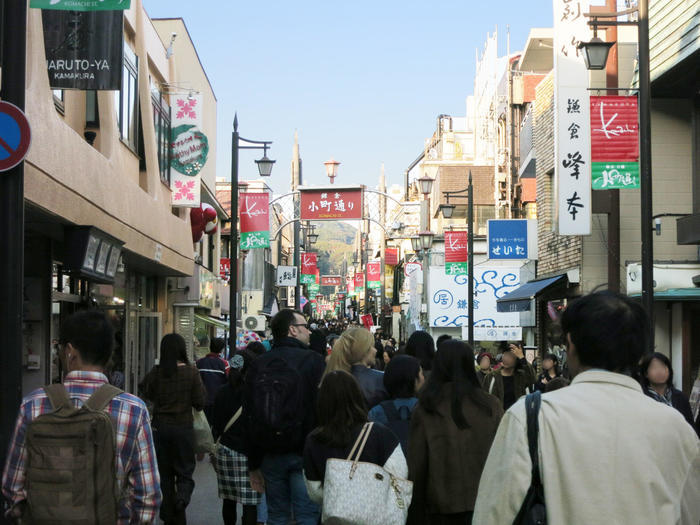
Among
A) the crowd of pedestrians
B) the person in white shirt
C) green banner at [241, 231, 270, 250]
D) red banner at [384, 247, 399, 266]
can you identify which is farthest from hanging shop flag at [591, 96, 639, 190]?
red banner at [384, 247, 399, 266]

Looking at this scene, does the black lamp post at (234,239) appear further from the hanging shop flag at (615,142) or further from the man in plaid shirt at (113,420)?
the man in plaid shirt at (113,420)

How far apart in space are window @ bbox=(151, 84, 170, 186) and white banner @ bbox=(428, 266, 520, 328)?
1349 centimetres

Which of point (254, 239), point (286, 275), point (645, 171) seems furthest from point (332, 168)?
point (645, 171)

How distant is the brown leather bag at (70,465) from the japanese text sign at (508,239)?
23.4m

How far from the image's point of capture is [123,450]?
4789 mm

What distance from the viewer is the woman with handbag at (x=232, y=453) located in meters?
9.09

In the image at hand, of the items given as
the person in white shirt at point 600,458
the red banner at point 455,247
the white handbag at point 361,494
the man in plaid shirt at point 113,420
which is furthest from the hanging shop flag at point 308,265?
the person in white shirt at point 600,458

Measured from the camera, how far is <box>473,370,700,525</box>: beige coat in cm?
328

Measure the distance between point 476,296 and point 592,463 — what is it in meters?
31.8

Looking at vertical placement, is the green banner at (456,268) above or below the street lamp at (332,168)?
below

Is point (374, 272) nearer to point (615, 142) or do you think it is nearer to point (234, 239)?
point (234, 239)

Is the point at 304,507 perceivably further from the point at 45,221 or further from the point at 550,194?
the point at 550,194

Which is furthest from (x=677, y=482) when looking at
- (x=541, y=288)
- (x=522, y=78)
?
(x=522, y=78)

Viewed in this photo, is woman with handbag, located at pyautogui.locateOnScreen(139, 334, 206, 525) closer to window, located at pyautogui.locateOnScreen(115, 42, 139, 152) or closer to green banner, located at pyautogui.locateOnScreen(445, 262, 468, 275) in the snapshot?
window, located at pyautogui.locateOnScreen(115, 42, 139, 152)
